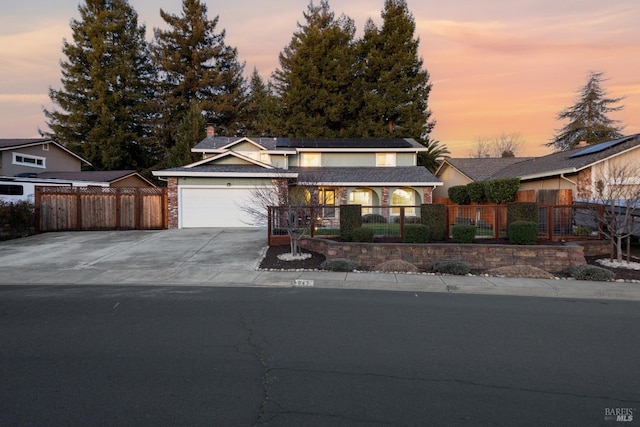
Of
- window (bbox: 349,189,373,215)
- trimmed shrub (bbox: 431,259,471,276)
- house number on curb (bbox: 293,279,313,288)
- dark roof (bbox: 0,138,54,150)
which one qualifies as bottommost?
house number on curb (bbox: 293,279,313,288)

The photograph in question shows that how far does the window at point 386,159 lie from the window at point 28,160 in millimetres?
24548

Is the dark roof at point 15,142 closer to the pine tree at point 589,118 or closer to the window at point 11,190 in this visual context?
the window at point 11,190

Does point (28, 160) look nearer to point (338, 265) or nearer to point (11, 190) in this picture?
point (11, 190)

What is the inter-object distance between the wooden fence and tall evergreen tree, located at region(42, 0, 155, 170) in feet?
69.5

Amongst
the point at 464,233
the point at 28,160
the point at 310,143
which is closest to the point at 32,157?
the point at 28,160

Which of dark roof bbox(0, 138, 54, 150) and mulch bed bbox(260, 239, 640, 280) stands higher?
A: dark roof bbox(0, 138, 54, 150)

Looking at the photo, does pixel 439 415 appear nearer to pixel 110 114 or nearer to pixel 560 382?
pixel 560 382

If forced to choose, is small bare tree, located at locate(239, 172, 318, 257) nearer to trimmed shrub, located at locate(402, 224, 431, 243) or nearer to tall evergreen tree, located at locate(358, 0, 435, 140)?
trimmed shrub, located at locate(402, 224, 431, 243)

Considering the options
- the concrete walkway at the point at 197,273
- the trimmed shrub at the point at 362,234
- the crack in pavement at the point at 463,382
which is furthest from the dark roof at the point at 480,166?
the crack in pavement at the point at 463,382

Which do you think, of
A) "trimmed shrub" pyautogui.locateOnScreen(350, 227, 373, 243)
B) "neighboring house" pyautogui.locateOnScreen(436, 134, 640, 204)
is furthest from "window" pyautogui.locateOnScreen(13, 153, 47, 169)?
"neighboring house" pyautogui.locateOnScreen(436, 134, 640, 204)

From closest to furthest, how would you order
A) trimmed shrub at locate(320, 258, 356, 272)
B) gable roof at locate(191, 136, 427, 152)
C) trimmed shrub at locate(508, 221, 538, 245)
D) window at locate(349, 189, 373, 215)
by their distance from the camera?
trimmed shrub at locate(320, 258, 356, 272)
trimmed shrub at locate(508, 221, 538, 245)
window at locate(349, 189, 373, 215)
gable roof at locate(191, 136, 427, 152)

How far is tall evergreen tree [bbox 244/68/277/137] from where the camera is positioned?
40562 millimetres

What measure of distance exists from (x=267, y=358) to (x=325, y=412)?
141 cm

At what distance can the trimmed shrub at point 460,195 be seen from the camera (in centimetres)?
2609
